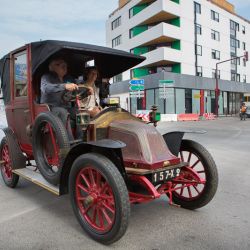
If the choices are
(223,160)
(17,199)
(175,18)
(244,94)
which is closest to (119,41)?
(175,18)

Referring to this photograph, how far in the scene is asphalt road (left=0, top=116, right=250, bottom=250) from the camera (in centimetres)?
346

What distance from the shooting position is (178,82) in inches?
1420

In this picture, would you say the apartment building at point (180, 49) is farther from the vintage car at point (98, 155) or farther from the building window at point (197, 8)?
the vintage car at point (98, 155)

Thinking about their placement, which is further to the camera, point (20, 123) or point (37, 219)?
point (20, 123)

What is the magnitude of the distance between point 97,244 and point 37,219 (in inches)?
44.6

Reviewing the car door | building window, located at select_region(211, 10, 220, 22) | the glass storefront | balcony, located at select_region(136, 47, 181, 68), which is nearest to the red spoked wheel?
the car door

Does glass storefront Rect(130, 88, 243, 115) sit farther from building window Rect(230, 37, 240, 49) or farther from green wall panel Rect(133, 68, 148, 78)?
building window Rect(230, 37, 240, 49)

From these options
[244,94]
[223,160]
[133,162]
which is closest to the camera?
[133,162]

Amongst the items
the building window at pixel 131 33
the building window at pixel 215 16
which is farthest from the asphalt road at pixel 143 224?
the building window at pixel 215 16

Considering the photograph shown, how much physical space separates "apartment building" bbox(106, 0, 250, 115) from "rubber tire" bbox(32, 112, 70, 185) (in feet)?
88.8

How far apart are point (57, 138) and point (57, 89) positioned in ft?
2.34

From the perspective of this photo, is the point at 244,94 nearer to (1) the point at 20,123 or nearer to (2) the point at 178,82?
(2) the point at 178,82

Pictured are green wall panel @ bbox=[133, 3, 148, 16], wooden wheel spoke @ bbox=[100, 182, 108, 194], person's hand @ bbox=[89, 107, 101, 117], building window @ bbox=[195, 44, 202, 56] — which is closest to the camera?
wooden wheel spoke @ bbox=[100, 182, 108, 194]

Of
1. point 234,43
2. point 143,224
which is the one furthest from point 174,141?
point 234,43
